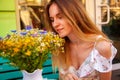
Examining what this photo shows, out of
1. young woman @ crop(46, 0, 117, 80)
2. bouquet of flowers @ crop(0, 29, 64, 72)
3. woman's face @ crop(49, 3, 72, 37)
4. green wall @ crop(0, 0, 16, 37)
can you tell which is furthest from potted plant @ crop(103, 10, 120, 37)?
bouquet of flowers @ crop(0, 29, 64, 72)

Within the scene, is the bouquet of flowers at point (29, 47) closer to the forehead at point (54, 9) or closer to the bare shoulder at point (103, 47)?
the forehead at point (54, 9)

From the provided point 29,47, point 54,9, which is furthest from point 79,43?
point 29,47

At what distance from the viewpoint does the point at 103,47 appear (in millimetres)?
2035

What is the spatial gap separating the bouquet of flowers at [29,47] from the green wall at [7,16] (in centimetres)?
188

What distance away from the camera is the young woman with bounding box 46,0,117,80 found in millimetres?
1949

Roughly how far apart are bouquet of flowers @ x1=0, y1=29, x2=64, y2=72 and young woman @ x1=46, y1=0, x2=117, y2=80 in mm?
131

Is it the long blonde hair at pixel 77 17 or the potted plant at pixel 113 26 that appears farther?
the potted plant at pixel 113 26

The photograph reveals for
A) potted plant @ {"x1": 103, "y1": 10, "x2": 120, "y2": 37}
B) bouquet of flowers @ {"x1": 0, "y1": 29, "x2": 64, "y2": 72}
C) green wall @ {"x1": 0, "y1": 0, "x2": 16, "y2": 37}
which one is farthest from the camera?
potted plant @ {"x1": 103, "y1": 10, "x2": 120, "y2": 37}

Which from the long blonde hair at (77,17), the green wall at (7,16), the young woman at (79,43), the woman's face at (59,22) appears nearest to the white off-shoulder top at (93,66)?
the young woman at (79,43)

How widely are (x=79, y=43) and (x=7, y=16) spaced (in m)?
1.79

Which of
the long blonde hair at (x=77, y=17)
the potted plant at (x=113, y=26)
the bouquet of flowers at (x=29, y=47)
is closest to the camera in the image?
the bouquet of flowers at (x=29, y=47)

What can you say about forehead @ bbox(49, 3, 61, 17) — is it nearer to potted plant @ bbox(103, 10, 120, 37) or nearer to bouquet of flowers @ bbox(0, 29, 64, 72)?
bouquet of flowers @ bbox(0, 29, 64, 72)

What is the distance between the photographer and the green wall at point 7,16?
12.2 ft

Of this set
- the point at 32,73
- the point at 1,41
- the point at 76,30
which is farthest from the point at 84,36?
the point at 1,41
